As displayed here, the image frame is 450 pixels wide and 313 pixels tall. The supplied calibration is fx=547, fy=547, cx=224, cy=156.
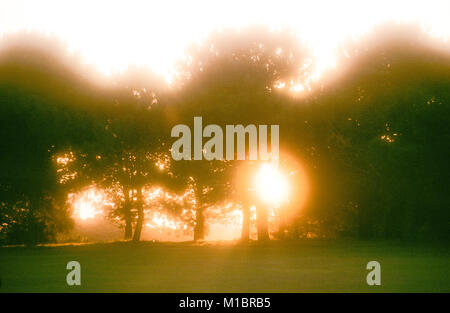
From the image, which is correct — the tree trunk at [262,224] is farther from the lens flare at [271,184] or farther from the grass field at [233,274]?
the grass field at [233,274]

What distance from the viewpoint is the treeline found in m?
42.4

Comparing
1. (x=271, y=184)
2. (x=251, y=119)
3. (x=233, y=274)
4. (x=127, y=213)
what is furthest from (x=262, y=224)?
(x=233, y=274)

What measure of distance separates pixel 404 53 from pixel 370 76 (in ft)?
12.2

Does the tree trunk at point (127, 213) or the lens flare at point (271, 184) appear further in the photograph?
the tree trunk at point (127, 213)

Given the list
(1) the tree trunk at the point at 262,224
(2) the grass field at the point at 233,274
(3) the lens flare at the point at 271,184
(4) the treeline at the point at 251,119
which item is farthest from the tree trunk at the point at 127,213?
(2) the grass field at the point at 233,274

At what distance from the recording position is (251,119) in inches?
1687

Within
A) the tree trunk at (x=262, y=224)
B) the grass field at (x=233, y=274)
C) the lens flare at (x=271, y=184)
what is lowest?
the grass field at (x=233, y=274)

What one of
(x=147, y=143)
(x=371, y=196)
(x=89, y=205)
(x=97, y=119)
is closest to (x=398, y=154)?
(x=371, y=196)

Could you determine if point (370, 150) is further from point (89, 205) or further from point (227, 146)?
point (89, 205)

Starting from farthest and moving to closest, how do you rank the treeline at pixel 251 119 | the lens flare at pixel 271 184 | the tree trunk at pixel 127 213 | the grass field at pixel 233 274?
the tree trunk at pixel 127 213, the lens flare at pixel 271 184, the treeline at pixel 251 119, the grass field at pixel 233 274

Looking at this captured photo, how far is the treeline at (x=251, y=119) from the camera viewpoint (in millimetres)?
42438

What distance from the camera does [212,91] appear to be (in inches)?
1724

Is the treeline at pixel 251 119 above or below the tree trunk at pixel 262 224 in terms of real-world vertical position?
above

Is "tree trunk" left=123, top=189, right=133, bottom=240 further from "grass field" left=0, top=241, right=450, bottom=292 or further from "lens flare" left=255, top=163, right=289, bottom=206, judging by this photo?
"grass field" left=0, top=241, right=450, bottom=292
